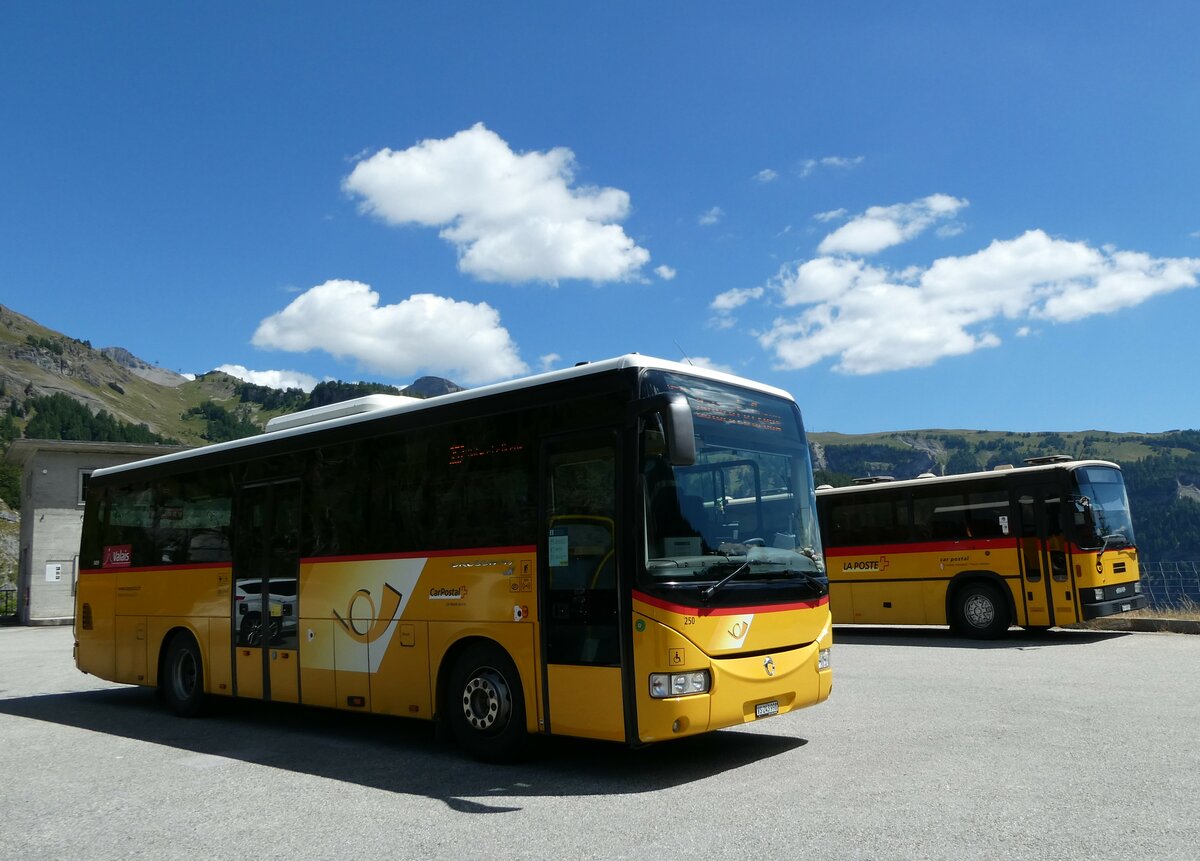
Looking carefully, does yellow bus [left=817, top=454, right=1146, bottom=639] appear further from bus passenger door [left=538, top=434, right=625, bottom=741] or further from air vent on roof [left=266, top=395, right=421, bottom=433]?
bus passenger door [left=538, top=434, right=625, bottom=741]

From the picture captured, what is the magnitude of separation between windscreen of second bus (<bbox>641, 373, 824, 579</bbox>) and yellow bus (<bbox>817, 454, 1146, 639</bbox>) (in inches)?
391

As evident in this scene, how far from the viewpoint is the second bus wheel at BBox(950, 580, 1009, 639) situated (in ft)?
57.8

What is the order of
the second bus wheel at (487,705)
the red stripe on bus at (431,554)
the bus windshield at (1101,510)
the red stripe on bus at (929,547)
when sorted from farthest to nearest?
1. the red stripe on bus at (929,547)
2. the bus windshield at (1101,510)
3. the red stripe on bus at (431,554)
4. the second bus wheel at (487,705)

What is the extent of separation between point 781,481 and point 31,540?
3783 centimetres

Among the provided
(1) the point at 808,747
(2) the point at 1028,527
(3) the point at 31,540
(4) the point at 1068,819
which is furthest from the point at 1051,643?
(3) the point at 31,540

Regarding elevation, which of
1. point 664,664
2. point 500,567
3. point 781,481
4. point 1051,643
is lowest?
point 1051,643

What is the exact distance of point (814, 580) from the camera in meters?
8.28

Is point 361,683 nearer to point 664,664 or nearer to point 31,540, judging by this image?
point 664,664

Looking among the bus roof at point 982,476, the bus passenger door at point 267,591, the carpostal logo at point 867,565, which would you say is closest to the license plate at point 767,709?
the bus passenger door at point 267,591

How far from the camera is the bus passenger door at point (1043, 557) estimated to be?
54.5 feet

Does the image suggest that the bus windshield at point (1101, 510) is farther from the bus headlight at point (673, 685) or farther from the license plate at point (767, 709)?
the bus headlight at point (673, 685)

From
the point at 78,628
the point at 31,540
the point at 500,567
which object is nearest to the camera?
the point at 500,567

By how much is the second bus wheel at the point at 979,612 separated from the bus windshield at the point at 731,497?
10.6 metres

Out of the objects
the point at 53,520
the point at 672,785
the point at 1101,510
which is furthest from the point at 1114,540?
the point at 53,520
